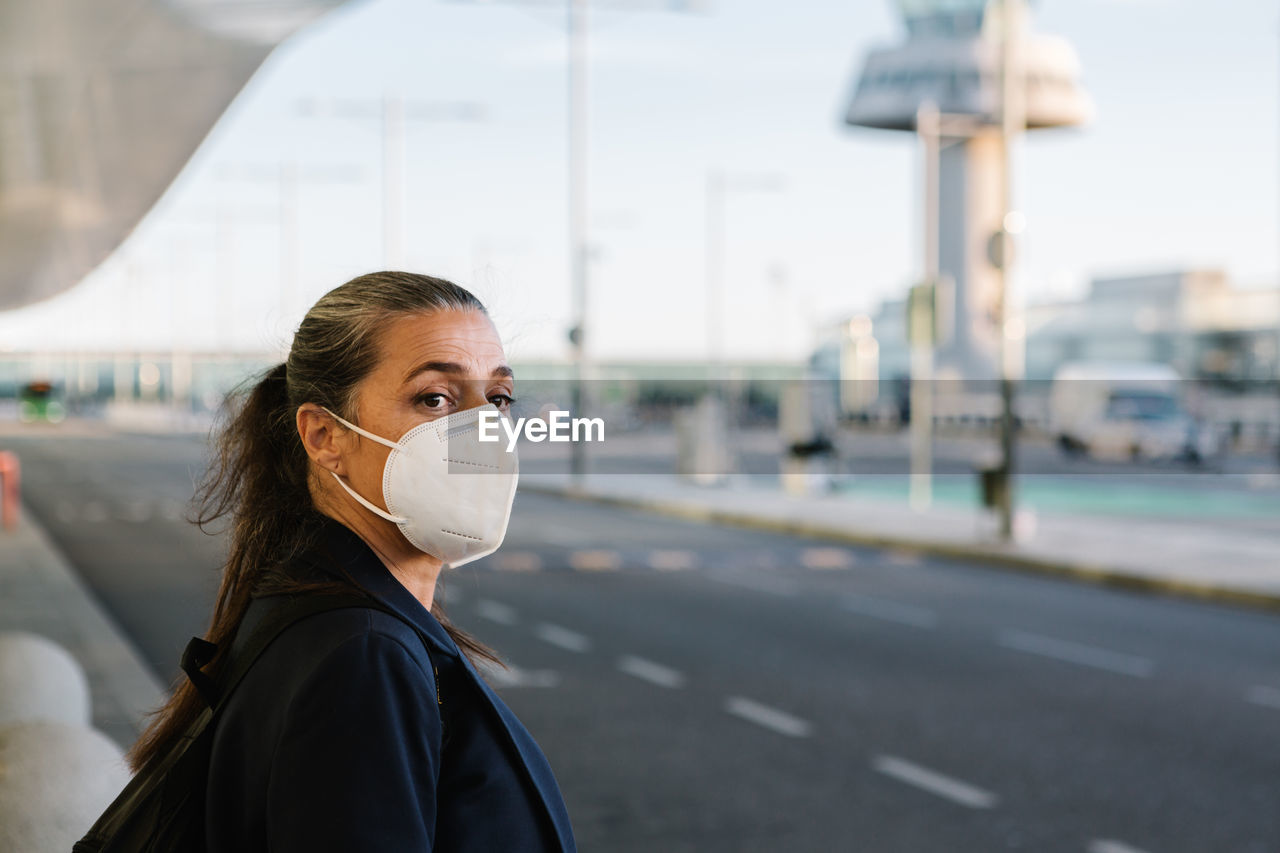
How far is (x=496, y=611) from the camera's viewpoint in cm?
1312

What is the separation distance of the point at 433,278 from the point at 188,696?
686mm

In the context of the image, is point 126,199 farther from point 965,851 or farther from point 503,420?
point 503,420

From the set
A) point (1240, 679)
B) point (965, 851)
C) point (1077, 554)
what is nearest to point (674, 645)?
point (1240, 679)

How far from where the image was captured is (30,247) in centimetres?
2448

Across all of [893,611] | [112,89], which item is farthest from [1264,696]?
[112,89]

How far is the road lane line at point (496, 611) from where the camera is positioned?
41.2 ft

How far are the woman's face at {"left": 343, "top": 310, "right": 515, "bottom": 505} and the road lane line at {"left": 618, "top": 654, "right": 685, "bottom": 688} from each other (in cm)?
769

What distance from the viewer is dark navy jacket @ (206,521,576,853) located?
1713 millimetres

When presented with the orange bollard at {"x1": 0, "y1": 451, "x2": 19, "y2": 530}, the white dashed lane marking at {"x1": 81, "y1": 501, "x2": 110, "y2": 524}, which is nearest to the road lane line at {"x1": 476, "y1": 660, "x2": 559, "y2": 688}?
the orange bollard at {"x1": 0, "y1": 451, "x2": 19, "y2": 530}

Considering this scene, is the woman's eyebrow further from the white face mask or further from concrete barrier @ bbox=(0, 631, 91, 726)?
concrete barrier @ bbox=(0, 631, 91, 726)

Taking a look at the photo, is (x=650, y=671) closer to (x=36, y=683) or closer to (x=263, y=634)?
(x=36, y=683)

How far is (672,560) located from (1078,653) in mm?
6895

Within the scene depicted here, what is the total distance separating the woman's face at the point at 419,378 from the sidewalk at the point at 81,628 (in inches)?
127

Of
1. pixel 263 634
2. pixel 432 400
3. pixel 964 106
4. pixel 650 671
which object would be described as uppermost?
pixel 964 106
